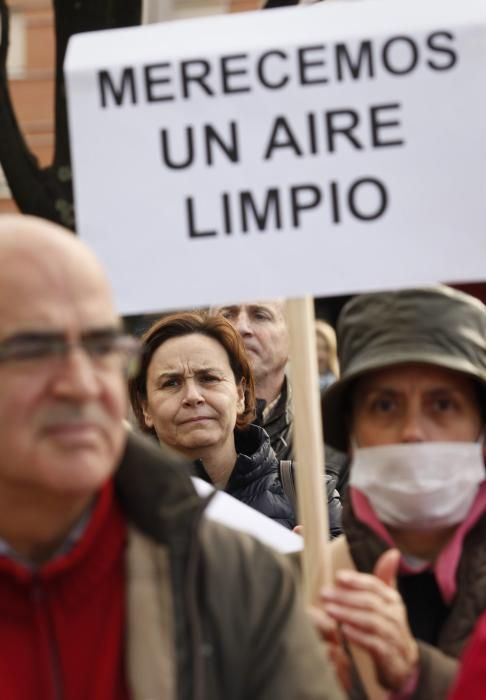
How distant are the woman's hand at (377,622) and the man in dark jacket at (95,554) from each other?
0.42 m

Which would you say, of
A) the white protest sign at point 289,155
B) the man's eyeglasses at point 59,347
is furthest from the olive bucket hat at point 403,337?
the man's eyeglasses at point 59,347

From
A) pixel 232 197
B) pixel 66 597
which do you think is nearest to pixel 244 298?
pixel 232 197

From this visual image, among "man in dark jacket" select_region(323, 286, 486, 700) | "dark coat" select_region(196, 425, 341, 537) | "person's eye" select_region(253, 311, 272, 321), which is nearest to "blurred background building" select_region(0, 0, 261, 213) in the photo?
"person's eye" select_region(253, 311, 272, 321)

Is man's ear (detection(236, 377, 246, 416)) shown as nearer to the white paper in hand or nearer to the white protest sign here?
the white paper in hand

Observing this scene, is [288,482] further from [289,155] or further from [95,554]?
[95,554]

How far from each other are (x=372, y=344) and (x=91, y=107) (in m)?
0.87

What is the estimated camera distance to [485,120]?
349cm

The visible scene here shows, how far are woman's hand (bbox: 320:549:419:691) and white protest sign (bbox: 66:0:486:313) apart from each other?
0.77 metres

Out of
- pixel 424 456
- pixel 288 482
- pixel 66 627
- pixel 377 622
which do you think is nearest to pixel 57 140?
pixel 288 482

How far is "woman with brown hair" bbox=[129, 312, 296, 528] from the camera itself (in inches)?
198

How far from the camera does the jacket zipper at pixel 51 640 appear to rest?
2324 mm

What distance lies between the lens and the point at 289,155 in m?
3.51

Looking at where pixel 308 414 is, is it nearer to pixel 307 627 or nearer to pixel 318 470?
pixel 318 470

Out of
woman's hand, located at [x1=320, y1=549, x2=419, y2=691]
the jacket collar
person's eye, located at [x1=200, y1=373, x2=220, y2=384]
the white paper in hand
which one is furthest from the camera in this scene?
person's eye, located at [x1=200, y1=373, x2=220, y2=384]
